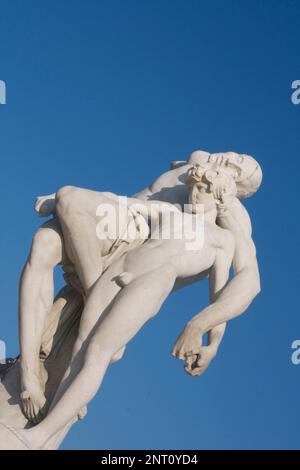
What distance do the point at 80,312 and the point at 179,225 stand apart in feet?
4.36

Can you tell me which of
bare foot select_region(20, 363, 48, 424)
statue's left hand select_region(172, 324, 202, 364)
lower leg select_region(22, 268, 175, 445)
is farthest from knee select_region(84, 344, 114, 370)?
statue's left hand select_region(172, 324, 202, 364)

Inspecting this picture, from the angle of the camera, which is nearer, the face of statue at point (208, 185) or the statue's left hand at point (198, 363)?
the statue's left hand at point (198, 363)

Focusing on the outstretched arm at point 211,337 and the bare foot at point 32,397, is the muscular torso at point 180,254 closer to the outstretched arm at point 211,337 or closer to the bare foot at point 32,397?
the outstretched arm at point 211,337

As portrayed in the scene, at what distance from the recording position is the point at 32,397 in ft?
23.7

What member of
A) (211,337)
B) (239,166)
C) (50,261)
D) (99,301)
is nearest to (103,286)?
(99,301)

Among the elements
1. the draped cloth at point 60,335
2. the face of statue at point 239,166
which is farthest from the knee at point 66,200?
the face of statue at point 239,166

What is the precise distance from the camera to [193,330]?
25.2 feet

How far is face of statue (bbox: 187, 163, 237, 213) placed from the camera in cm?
819

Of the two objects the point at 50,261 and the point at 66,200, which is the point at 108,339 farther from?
the point at 66,200

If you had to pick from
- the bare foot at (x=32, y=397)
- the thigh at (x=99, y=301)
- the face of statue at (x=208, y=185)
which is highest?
the face of statue at (x=208, y=185)

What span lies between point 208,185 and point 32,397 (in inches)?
108

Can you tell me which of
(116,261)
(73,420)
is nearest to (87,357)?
(73,420)

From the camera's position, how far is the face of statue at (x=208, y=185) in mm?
8188
